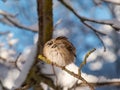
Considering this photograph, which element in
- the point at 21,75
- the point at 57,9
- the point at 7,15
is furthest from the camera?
the point at 57,9

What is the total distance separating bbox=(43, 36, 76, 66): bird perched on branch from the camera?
76 centimetres

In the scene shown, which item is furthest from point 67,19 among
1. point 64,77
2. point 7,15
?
point 64,77

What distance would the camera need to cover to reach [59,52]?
0.76m

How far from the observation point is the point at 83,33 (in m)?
1.90

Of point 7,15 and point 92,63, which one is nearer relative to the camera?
point 7,15

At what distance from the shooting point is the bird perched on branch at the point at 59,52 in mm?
756

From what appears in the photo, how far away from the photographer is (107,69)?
6.27 ft

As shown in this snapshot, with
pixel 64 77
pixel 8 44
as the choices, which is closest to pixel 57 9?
pixel 8 44

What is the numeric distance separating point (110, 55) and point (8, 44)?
23.4 inches

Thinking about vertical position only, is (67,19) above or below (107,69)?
above

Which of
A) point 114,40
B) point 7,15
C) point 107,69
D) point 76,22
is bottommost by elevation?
point 107,69

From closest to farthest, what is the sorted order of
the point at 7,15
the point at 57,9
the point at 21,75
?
the point at 21,75 < the point at 7,15 < the point at 57,9

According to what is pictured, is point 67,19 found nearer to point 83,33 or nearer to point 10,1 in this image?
point 83,33

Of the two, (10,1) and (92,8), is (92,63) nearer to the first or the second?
(92,8)
